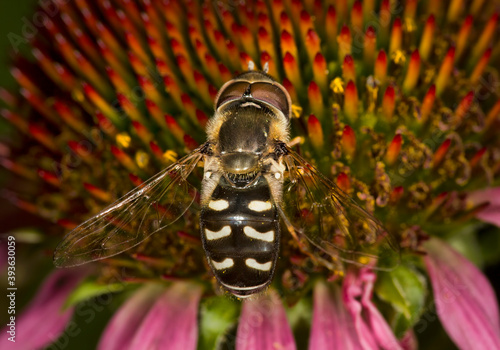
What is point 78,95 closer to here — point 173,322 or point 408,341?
point 173,322

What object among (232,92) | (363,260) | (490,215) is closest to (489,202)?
(490,215)

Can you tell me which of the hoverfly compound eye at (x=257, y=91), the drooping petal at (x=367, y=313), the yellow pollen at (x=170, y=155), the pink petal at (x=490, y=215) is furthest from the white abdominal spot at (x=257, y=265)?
the pink petal at (x=490, y=215)

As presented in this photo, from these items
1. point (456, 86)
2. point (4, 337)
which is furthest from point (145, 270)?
point (456, 86)

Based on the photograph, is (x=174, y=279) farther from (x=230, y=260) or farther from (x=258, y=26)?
(x=258, y=26)

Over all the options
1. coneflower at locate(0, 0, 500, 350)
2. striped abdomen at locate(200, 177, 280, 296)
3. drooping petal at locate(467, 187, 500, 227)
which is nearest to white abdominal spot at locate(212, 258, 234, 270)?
striped abdomen at locate(200, 177, 280, 296)

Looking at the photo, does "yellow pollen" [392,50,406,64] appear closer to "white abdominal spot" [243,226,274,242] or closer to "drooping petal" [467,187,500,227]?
"drooping petal" [467,187,500,227]
